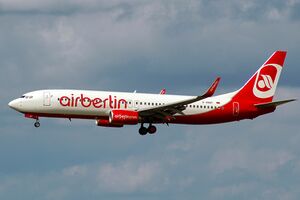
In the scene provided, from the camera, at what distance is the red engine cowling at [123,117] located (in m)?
126

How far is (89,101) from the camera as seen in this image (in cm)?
12562

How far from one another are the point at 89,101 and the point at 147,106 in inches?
281

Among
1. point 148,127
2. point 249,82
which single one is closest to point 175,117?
point 148,127

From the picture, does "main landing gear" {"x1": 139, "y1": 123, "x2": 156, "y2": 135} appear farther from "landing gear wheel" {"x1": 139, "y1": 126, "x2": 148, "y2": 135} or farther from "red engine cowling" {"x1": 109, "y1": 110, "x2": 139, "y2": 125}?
"red engine cowling" {"x1": 109, "y1": 110, "x2": 139, "y2": 125}

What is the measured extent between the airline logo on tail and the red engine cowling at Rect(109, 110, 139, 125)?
1726 cm

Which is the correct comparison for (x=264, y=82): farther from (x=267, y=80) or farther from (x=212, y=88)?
(x=212, y=88)

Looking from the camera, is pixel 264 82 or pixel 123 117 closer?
pixel 123 117

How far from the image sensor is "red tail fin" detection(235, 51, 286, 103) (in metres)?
136

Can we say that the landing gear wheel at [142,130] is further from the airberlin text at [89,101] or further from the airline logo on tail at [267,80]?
the airline logo on tail at [267,80]

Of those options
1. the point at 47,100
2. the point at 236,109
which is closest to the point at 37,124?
the point at 47,100

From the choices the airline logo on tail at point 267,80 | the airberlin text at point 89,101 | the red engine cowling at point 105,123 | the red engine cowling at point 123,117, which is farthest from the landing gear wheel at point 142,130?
the airline logo on tail at point 267,80

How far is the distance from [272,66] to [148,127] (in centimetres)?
1829

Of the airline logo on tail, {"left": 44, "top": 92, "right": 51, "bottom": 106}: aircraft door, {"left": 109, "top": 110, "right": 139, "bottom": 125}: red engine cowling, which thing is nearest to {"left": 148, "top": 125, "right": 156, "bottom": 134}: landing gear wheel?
{"left": 109, "top": 110, "right": 139, "bottom": 125}: red engine cowling

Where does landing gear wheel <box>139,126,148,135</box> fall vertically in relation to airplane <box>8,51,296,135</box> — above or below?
below
